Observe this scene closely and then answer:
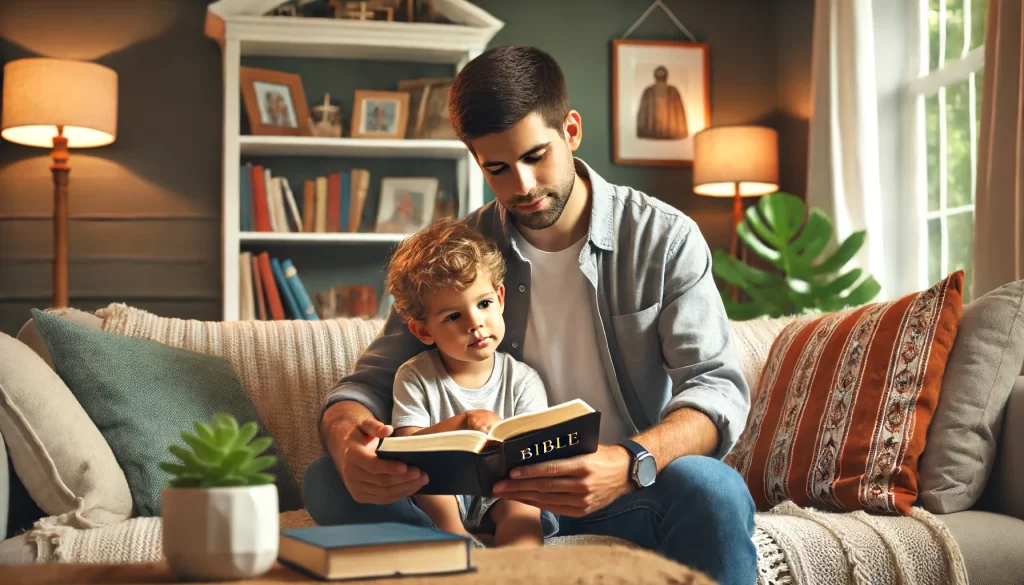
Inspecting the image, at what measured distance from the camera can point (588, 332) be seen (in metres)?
1.82

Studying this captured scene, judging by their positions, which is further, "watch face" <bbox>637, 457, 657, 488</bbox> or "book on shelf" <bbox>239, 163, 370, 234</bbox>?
"book on shelf" <bbox>239, 163, 370, 234</bbox>

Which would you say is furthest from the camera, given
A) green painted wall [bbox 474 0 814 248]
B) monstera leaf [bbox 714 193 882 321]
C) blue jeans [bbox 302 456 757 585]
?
green painted wall [bbox 474 0 814 248]

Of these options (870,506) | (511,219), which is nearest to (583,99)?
(511,219)

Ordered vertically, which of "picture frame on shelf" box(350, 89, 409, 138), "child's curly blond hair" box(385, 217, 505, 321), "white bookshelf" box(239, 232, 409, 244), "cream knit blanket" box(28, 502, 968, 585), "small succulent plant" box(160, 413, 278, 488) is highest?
"picture frame on shelf" box(350, 89, 409, 138)

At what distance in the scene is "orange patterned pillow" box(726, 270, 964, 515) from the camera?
1.78m

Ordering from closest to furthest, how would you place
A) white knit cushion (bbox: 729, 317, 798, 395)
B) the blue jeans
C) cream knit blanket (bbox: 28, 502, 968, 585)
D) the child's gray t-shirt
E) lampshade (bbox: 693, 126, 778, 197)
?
the blue jeans < cream knit blanket (bbox: 28, 502, 968, 585) < the child's gray t-shirt < white knit cushion (bbox: 729, 317, 798, 395) < lampshade (bbox: 693, 126, 778, 197)

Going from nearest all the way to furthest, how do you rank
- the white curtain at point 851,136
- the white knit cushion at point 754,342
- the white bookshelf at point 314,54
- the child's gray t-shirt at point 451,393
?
the child's gray t-shirt at point 451,393 → the white knit cushion at point 754,342 → the white curtain at point 851,136 → the white bookshelf at point 314,54

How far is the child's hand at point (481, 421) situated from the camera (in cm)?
143

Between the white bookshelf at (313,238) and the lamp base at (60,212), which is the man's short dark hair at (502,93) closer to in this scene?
the white bookshelf at (313,238)

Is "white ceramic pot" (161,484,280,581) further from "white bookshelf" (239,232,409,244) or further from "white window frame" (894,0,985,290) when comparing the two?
"white window frame" (894,0,985,290)

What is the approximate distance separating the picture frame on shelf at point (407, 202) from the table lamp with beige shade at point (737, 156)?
1.07 meters

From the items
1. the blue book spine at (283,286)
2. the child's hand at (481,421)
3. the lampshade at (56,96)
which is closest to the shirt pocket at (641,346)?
the child's hand at (481,421)

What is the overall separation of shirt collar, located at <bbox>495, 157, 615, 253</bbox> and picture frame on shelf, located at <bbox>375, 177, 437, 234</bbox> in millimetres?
2111

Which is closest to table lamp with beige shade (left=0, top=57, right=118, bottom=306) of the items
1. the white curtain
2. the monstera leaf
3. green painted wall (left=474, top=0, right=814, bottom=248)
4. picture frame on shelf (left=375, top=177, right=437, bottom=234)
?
picture frame on shelf (left=375, top=177, right=437, bottom=234)
